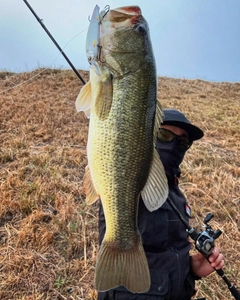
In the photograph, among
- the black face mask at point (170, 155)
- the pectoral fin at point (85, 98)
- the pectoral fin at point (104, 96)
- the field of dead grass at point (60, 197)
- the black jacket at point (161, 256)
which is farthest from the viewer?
the field of dead grass at point (60, 197)

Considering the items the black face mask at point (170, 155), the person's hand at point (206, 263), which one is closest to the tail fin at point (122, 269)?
the black face mask at point (170, 155)

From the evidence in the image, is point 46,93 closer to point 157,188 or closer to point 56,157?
point 56,157

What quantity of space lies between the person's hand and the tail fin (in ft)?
2.84

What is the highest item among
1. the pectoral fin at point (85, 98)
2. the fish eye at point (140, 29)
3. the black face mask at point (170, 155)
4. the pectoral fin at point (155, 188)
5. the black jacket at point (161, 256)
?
the fish eye at point (140, 29)

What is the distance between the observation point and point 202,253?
2.27m

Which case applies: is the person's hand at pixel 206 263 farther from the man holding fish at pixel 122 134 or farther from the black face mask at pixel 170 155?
the man holding fish at pixel 122 134

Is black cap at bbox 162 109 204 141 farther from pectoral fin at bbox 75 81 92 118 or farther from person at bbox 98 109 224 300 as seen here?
pectoral fin at bbox 75 81 92 118

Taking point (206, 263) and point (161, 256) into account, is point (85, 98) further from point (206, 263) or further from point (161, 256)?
point (206, 263)

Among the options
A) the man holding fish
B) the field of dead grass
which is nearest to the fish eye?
the man holding fish

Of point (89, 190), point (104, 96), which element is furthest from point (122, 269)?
point (104, 96)

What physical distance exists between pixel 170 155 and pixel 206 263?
2.61ft

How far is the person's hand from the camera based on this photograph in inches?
89.9

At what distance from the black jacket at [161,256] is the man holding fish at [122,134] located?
363mm

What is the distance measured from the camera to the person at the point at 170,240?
1.96 metres
